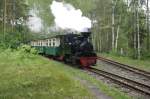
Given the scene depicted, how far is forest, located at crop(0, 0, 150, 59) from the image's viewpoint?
43.5 m

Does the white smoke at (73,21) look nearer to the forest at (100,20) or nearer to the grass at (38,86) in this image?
the forest at (100,20)

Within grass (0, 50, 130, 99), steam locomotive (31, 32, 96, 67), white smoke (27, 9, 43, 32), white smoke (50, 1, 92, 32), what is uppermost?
white smoke (27, 9, 43, 32)

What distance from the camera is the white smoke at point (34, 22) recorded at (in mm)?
68375

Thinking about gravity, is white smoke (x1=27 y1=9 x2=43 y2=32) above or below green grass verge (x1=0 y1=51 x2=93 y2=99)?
above

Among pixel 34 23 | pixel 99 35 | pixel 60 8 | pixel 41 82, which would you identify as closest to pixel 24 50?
pixel 60 8

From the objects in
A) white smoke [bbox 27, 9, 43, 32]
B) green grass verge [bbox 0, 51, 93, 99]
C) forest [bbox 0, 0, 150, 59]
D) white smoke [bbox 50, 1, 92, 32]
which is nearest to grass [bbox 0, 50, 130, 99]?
green grass verge [bbox 0, 51, 93, 99]

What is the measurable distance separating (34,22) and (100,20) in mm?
18621

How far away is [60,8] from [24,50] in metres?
10.7

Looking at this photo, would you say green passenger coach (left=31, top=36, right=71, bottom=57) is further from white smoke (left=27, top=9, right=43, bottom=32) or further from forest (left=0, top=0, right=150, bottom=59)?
white smoke (left=27, top=9, right=43, bottom=32)

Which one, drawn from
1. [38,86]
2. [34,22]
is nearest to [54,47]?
[38,86]

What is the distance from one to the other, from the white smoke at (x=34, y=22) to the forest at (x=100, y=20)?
125 cm

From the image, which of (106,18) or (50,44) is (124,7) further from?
(50,44)

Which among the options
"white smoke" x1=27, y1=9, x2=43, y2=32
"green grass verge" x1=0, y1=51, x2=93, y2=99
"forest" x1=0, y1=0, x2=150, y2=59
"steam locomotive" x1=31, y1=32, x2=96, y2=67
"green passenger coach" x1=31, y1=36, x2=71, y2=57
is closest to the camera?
→ "green grass verge" x1=0, y1=51, x2=93, y2=99

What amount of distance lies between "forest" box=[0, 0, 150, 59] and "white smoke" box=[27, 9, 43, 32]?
4.11ft
